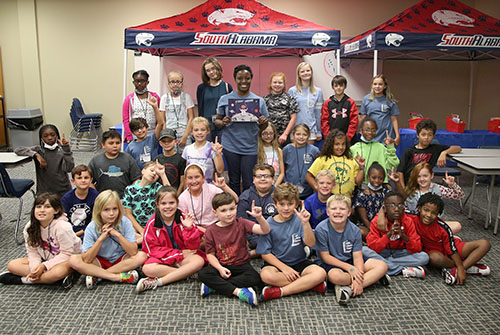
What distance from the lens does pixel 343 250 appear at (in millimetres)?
3047

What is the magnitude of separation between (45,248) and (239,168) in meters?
1.97

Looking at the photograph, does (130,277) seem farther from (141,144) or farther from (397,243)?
(397,243)

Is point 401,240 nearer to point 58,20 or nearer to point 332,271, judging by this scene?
point 332,271

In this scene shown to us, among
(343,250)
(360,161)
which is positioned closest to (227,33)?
(360,161)

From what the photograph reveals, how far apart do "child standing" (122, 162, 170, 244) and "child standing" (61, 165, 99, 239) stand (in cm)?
31

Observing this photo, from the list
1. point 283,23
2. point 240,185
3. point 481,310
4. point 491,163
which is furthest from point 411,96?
point 481,310

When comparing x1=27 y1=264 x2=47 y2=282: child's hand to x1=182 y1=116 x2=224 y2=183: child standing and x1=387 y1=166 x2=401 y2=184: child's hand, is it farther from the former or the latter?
x1=387 y1=166 x2=401 y2=184: child's hand

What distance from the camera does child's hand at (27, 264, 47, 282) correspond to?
2.98 meters

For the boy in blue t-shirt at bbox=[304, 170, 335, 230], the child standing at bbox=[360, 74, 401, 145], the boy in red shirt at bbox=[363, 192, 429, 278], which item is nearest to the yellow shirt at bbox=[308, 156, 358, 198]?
the boy in blue t-shirt at bbox=[304, 170, 335, 230]

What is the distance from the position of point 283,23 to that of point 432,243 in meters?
3.85

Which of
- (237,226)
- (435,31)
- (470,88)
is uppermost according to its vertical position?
(435,31)

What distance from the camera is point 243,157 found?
420 centimetres

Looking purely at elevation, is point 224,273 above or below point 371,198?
below

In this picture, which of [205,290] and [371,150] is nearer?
[205,290]
